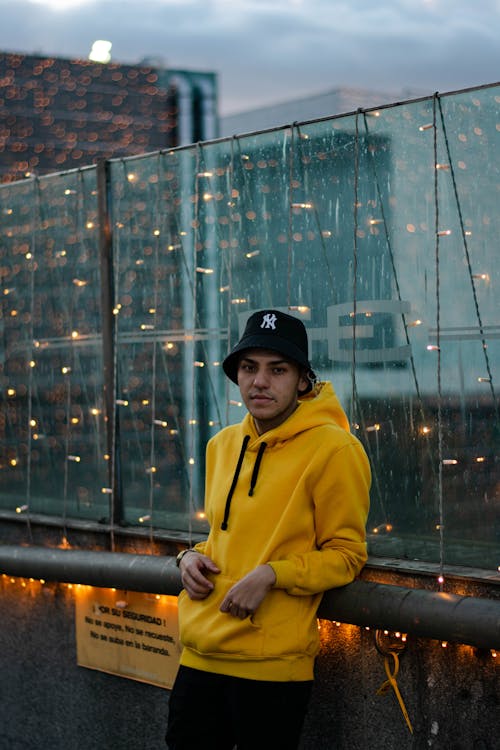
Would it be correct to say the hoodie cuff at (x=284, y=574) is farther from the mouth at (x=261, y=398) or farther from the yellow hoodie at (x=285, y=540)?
the mouth at (x=261, y=398)

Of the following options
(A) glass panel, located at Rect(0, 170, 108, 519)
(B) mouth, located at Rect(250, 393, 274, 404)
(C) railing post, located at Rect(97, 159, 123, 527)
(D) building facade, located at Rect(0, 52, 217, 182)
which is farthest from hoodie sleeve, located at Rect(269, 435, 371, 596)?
(D) building facade, located at Rect(0, 52, 217, 182)

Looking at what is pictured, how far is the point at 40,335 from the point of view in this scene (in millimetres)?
6000

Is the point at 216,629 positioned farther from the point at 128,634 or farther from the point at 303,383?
the point at 128,634

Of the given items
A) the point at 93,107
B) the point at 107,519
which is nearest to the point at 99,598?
the point at 107,519

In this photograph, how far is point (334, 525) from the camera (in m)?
3.66

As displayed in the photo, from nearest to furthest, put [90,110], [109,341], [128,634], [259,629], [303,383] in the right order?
1. [259,629]
2. [303,383]
3. [128,634]
4. [109,341]
5. [90,110]

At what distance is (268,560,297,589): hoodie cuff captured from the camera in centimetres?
355

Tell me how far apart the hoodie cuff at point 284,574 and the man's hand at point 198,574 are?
280 mm

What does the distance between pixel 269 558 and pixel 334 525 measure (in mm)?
233

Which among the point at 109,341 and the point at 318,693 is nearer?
the point at 318,693

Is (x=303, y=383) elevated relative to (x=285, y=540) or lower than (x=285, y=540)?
elevated

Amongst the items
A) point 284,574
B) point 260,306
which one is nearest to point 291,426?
point 284,574

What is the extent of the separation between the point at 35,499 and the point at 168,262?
1543 millimetres

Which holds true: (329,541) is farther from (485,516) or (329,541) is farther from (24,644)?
(24,644)
